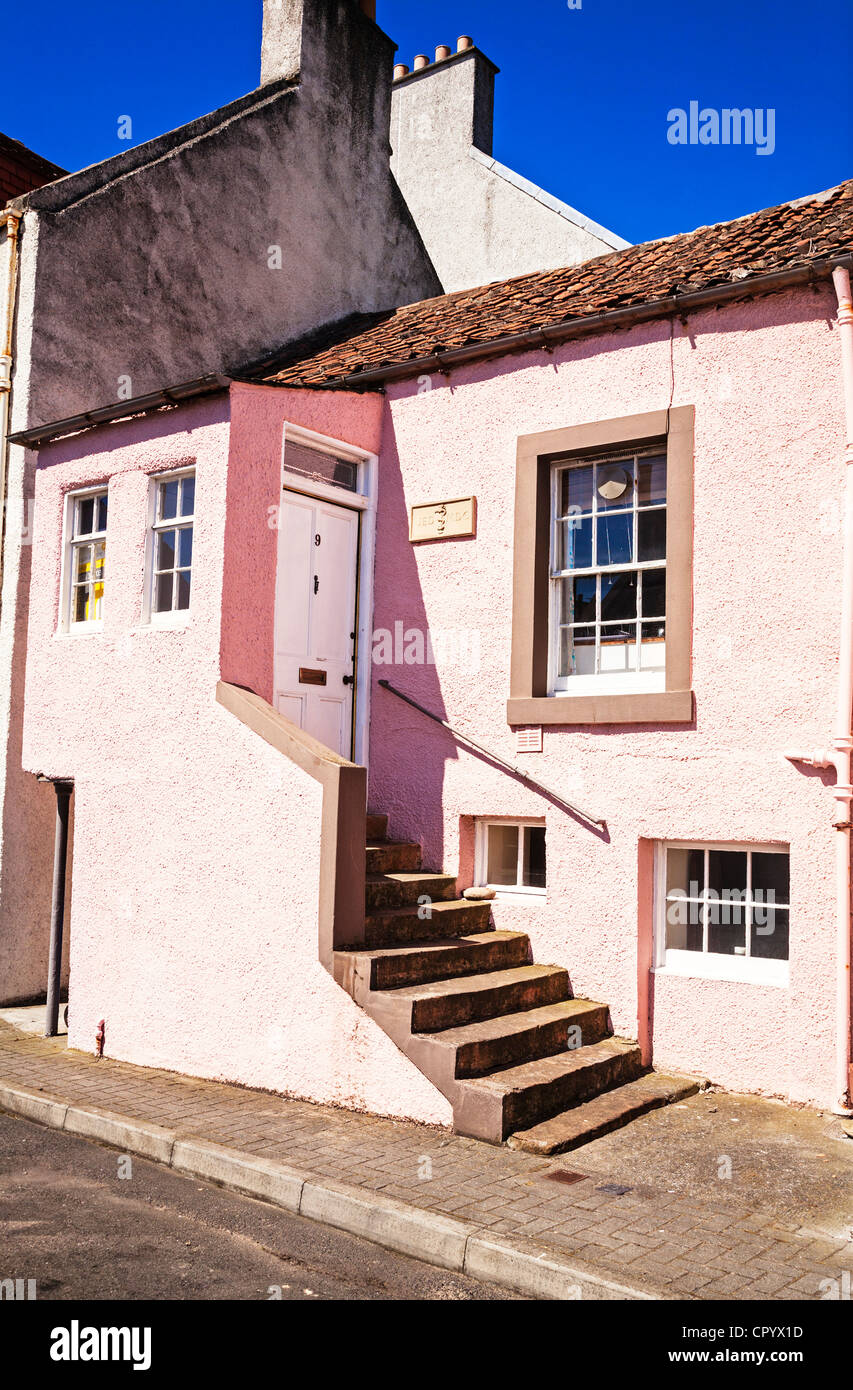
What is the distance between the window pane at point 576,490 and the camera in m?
8.48

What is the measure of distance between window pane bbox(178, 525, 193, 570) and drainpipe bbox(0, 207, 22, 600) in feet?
8.14

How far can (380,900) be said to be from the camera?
7.90 m

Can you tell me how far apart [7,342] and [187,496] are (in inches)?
121

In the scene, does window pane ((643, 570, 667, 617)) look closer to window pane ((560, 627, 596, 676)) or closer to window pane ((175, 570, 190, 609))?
window pane ((560, 627, 596, 676))

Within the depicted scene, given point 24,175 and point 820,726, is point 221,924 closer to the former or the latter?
point 820,726

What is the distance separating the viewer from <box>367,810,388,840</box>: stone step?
352 inches

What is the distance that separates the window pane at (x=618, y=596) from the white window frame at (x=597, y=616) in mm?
64

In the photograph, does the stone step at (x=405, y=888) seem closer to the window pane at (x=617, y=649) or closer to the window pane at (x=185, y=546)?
the window pane at (x=617, y=649)

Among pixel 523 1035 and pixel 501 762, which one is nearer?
pixel 523 1035

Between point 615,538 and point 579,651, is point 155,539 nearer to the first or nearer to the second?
point 579,651

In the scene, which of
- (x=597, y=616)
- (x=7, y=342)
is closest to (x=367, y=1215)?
(x=597, y=616)

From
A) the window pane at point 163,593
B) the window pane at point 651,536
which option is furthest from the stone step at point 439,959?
the window pane at point 163,593

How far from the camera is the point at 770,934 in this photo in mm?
7410

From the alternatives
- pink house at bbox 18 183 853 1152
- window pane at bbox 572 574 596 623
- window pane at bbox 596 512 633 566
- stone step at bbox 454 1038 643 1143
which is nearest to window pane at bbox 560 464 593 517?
pink house at bbox 18 183 853 1152
